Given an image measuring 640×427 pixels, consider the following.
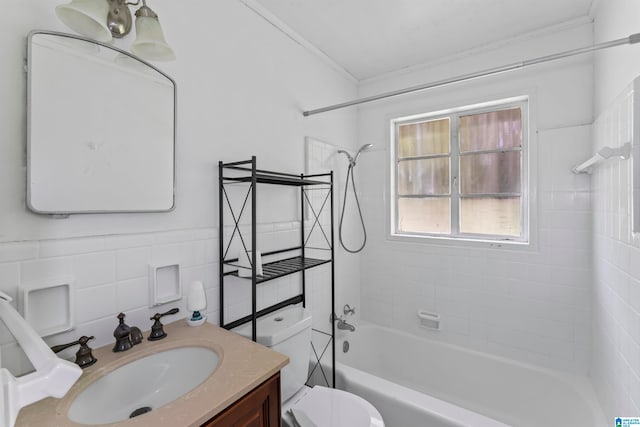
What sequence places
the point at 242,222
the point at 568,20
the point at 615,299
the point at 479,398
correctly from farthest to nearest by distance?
the point at 479,398, the point at 568,20, the point at 242,222, the point at 615,299

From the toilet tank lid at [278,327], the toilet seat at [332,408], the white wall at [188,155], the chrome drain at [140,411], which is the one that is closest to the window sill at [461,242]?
the white wall at [188,155]

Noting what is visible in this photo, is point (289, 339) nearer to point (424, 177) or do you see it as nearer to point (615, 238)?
point (615, 238)

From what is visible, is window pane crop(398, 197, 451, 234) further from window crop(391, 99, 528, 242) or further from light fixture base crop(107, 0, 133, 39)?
light fixture base crop(107, 0, 133, 39)

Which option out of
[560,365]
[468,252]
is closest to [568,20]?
[468,252]

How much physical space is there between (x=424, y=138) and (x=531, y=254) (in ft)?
3.97

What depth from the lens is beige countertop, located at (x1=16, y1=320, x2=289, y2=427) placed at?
2.41ft

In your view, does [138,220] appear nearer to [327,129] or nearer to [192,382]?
[192,382]

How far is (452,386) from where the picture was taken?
219 cm

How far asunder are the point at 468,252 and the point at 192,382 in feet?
6.62

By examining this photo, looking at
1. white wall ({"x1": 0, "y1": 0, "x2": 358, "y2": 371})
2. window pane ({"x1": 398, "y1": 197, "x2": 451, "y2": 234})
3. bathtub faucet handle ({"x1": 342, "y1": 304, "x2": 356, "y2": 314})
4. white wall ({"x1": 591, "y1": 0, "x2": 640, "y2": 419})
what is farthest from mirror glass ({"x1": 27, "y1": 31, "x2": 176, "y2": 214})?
window pane ({"x1": 398, "y1": 197, "x2": 451, "y2": 234})

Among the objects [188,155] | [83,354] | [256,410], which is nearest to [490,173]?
[188,155]

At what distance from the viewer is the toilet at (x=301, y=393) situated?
134 cm

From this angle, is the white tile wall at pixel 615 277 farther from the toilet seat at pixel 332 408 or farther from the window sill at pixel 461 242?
the toilet seat at pixel 332 408

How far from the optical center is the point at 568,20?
1.86 m
